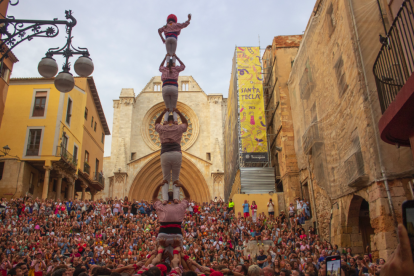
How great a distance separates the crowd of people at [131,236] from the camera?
37.7 ft

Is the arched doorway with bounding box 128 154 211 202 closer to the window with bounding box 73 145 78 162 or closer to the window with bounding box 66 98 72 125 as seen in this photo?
the window with bounding box 73 145 78 162

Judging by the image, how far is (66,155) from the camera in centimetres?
2367

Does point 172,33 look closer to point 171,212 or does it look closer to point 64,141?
point 171,212

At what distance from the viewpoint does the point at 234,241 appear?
14695mm

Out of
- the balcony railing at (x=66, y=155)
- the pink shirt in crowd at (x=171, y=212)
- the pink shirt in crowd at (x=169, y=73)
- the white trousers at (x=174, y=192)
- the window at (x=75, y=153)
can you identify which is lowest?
the pink shirt in crowd at (x=171, y=212)

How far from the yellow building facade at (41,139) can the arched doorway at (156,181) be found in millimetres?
4657

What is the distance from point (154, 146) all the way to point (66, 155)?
1060cm

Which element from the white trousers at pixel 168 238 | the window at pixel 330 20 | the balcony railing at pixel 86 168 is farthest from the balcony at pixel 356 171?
the balcony railing at pixel 86 168

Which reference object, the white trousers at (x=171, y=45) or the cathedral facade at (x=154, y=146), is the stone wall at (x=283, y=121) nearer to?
the cathedral facade at (x=154, y=146)

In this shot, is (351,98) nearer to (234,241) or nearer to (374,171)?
(374,171)

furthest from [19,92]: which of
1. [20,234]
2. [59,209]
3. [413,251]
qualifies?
[413,251]

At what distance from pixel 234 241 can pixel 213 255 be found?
5.04ft

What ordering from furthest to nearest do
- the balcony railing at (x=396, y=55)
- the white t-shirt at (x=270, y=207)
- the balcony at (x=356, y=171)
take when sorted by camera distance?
the white t-shirt at (x=270, y=207), the balcony at (x=356, y=171), the balcony railing at (x=396, y=55)

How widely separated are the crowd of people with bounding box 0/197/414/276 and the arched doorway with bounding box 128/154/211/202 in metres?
10.1
